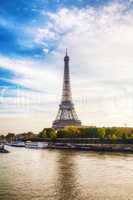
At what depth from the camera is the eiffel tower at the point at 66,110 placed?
61.5 meters

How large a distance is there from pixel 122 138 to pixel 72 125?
59.6ft

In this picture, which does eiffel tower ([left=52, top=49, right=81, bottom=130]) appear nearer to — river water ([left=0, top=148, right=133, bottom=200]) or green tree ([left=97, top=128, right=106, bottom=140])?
green tree ([left=97, top=128, right=106, bottom=140])

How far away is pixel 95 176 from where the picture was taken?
20.4 metres

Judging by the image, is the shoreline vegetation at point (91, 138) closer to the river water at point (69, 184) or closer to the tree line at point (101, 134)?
the tree line at point (101, 134)

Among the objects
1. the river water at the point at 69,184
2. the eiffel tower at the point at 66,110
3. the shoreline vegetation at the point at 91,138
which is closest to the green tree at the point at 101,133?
the shoreline vegetation at the point at 91,138

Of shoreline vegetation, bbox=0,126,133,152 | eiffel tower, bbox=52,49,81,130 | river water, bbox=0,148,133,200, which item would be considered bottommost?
river water, bbox=0,148,133,200

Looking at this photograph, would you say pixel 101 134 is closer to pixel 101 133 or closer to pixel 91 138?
pixel 101 133

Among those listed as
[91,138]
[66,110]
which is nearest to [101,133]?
[91,138]

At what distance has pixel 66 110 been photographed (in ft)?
224

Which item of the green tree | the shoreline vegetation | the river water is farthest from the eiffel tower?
the river water

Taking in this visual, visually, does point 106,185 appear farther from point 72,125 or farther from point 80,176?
point 72,125

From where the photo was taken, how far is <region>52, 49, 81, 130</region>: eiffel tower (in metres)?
61.5

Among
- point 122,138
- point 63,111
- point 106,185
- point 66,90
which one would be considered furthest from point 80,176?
point 63,111

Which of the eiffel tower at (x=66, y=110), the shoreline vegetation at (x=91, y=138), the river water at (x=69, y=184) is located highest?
the eiffel tower at (x=66, y=110)
